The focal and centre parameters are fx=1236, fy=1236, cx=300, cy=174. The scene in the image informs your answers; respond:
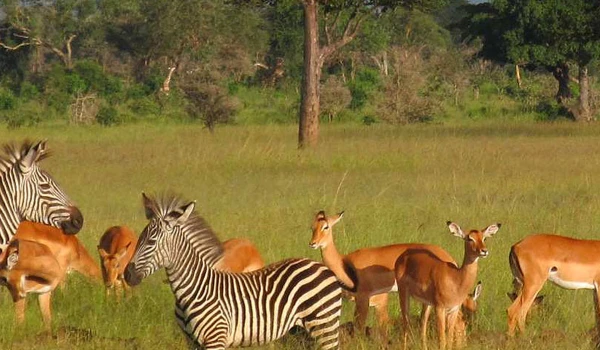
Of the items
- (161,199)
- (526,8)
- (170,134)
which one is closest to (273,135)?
(170,134)

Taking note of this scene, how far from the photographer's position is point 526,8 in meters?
31.7

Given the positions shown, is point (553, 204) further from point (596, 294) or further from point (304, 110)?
point (304, 110)

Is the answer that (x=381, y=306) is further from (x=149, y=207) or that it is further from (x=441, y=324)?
(x=149, y=207)

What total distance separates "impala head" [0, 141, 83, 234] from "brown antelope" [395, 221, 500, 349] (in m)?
1.85

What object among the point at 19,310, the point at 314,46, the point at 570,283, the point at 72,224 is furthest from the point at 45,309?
the point at 314,46

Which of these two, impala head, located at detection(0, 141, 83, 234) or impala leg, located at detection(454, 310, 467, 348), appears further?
impala head, located at detection(0, 141, 83, 234)

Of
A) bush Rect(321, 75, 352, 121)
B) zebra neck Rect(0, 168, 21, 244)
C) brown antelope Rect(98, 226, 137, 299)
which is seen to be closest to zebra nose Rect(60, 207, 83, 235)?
zebra neck Rect(0, 168, 21, 244)

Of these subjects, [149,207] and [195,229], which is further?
[195,229]

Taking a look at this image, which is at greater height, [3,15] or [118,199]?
[3,15]

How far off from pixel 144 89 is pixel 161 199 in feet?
107

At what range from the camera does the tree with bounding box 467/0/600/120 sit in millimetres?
26297

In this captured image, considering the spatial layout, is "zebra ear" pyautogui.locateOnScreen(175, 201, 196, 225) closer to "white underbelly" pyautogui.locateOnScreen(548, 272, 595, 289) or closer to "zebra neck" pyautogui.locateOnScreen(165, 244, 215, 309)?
"zebra neck" pyautogui.locateOnScreen(165, 244, 215, 309)

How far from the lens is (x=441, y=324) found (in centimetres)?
644

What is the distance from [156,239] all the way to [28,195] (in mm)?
1385
